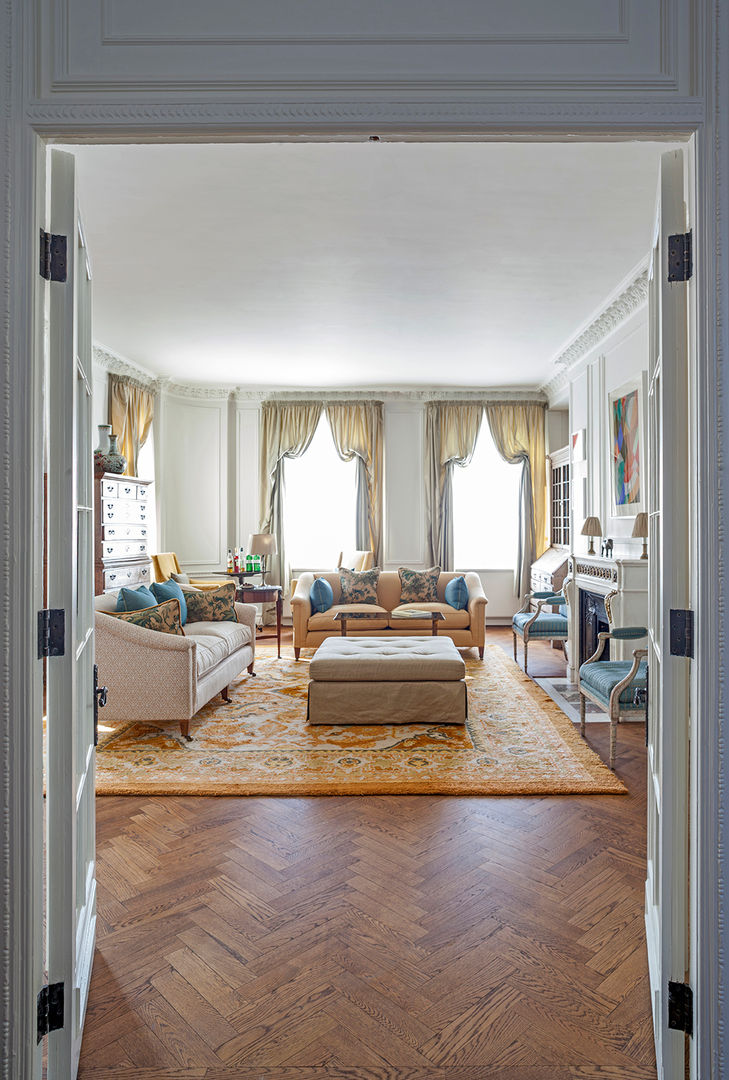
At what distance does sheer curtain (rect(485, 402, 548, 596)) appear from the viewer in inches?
331

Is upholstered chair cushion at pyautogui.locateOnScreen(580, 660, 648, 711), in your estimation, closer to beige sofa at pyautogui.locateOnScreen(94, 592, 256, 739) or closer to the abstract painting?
the abstract painting

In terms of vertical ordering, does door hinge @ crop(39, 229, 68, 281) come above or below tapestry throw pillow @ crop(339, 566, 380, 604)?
above

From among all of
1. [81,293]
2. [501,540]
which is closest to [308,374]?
[501,540]

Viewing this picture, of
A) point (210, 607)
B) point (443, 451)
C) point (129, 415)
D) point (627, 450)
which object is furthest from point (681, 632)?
point (443, 451)

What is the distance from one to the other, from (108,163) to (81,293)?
1911mm

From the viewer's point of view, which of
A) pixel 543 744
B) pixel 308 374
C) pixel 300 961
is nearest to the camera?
pixel 300 961

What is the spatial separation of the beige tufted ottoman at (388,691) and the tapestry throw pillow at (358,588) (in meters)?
2.72

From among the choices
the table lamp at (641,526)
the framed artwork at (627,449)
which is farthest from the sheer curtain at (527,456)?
the table lamp at (641,526)

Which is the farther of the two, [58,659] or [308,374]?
[308,374]

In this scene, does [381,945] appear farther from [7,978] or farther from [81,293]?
[81,293]

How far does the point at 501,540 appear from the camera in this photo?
865 cm

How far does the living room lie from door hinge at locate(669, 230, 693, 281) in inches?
77.4

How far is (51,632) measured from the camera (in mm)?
1410

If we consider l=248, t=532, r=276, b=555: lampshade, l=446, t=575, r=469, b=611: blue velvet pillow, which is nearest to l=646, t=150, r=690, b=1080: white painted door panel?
l=446, t=575, r=469, b=611: blue velvet pillow
